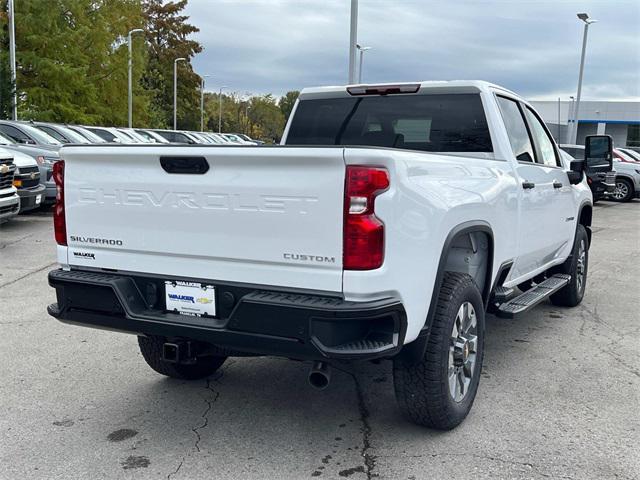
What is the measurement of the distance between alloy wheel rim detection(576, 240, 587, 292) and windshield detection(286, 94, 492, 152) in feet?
8.36

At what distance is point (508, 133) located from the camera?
16.6 ft

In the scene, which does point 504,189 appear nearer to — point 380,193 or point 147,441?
point 380,193

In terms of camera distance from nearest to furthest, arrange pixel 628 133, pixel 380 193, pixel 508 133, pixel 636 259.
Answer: pixel 380 193, pixel 508 133, pixel 636 259, pixel 628 133

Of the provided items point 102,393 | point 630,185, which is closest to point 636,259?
point 102,393

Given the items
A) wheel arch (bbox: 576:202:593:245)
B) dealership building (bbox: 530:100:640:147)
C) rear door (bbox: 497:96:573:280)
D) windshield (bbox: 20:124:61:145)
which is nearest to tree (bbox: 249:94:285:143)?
dealership building (bbox: 530:100:640:147)

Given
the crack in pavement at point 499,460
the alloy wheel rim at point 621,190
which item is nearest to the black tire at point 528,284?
the crack in pavement at point 499,460

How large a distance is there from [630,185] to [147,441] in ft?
68.0

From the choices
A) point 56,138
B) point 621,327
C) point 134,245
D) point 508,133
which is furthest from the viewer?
point 56,138

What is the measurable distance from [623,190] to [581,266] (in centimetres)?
1616

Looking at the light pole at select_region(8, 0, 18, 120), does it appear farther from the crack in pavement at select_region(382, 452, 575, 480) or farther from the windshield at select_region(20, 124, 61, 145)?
the crack in pavement at select_region(382, 452, 575, 480)

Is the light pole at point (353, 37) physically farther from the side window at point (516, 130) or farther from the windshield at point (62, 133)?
the side window at point (516, 130)

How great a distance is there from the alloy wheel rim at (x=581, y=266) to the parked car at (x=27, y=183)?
846cm

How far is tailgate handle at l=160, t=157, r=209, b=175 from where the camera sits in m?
3.41

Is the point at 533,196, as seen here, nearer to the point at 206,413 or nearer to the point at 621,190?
the point at 206,413
